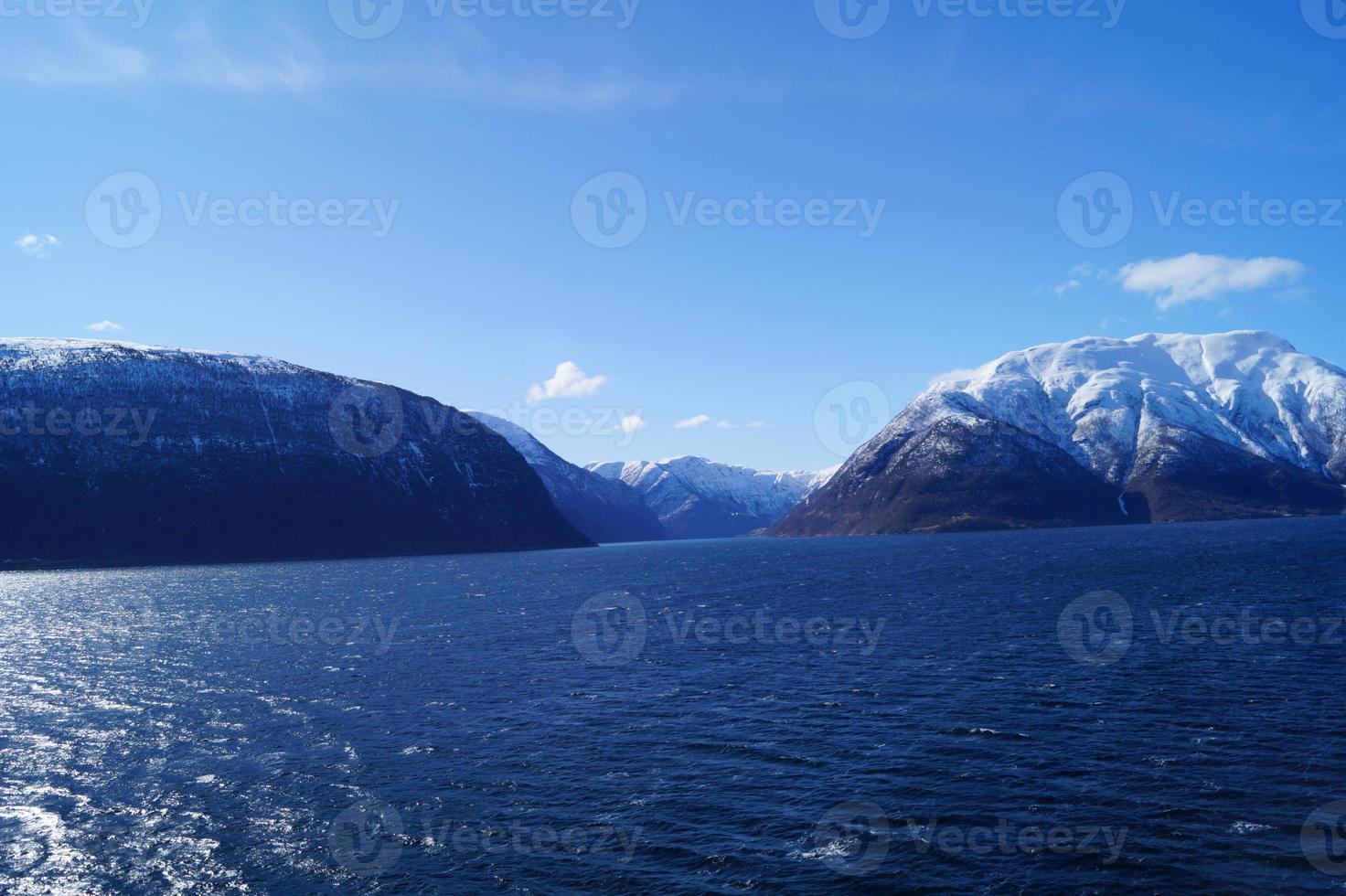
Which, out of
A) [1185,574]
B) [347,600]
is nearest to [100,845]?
[347,600]

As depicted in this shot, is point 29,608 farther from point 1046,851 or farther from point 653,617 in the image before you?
point 1046,851

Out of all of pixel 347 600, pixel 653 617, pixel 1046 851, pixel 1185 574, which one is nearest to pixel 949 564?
pixel 1185 574

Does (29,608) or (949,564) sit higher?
(29,608)

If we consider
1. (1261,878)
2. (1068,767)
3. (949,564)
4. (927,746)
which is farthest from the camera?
(949,564)

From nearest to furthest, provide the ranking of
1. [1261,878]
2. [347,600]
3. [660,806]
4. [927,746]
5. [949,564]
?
[1261,878], [660,806], [927,746], [347,600], [949,564]

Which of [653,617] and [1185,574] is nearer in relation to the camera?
[653,617]

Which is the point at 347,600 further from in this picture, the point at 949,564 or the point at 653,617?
the point at 949,564
